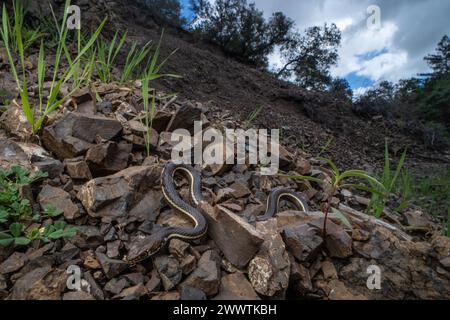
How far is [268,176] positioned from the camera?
119 inches

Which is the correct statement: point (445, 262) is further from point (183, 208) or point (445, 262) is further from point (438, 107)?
point (438, 107)

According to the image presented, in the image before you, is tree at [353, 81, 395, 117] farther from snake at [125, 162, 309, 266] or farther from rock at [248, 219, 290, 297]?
rock at [248, 219, 290, 297]

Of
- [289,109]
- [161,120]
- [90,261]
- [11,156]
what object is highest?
[289,109]

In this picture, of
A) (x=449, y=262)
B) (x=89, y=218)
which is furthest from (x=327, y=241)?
(x=89, y=218)

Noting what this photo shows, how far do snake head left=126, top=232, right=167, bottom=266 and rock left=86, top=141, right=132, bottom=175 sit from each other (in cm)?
86

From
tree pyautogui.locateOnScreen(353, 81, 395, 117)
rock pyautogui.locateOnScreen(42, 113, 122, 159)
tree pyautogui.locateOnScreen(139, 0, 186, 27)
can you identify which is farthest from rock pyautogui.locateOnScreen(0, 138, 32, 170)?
tree pyautogui.locateOnScreen(139, 0, 186, 27)

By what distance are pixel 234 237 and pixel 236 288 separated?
34 centimetres

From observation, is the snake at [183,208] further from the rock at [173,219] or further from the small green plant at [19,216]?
the small green plant at [19,216]

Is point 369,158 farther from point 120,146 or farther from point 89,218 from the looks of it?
point 89,218

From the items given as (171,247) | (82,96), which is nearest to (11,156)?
(82,96)

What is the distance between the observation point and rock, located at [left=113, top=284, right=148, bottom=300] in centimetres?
152

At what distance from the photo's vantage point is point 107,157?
7.88 ft

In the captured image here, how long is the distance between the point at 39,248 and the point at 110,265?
0.47 metres

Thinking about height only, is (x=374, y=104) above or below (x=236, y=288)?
above
